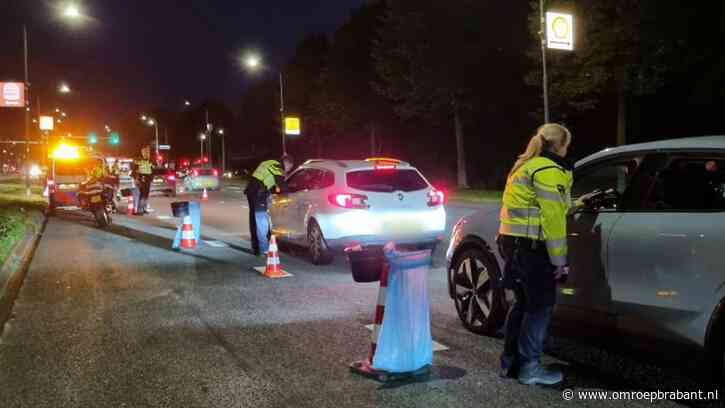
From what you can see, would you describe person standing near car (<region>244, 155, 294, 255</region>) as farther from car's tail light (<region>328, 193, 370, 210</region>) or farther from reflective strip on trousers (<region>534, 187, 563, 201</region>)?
reflective strip on trousers (<region>534, 187, 563, 201</region>)

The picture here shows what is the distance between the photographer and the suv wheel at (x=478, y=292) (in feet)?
19.9

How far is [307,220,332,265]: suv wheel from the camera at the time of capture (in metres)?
Answer: 10.7

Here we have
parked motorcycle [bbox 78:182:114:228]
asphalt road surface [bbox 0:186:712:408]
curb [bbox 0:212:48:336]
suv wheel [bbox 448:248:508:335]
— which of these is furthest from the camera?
parked motorcycle [bbox 78:182:114:228]

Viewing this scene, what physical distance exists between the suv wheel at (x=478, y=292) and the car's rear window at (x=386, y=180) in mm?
3737

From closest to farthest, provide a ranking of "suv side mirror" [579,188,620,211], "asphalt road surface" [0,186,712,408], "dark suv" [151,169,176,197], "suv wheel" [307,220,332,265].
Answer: "asphalt road surface" [0,186,712,408] → "suv side mirror" [579,188,620,211] → "suv wheel" [307,220,332,265] → "dark suv" [151,169,176,197]

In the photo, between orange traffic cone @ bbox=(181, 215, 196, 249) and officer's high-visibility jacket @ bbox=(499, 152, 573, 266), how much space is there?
9.04 meters

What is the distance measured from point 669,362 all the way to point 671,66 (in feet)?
87.9

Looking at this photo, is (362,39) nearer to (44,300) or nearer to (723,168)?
(44,300)

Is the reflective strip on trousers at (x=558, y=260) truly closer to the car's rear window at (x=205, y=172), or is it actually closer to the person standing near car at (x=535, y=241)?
the person standing near car at (x=535, y=241)

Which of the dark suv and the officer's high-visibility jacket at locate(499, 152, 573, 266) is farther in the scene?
the dark suv

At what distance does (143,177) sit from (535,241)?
18858 mm

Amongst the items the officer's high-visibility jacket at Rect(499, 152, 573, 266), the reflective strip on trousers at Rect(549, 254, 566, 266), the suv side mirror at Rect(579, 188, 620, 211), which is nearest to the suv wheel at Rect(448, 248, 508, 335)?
the suv side mirror at Rect(579, 188, 620, 211)

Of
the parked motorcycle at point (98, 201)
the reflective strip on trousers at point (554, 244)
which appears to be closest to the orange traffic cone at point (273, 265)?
the reflective strip on trousers at point (554, 244)

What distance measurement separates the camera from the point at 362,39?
48.7 meters
